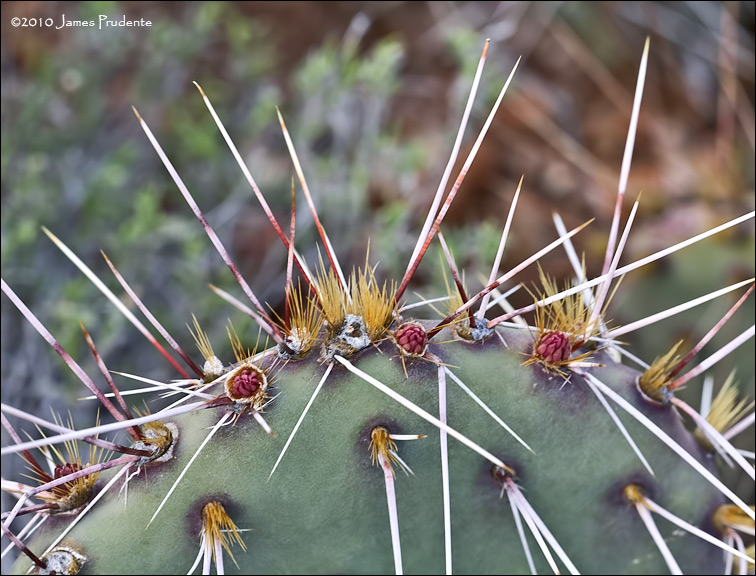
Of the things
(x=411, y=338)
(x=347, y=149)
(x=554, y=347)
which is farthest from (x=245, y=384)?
(x=347, y=149)

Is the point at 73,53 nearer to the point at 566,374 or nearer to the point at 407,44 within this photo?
the point at 407,44

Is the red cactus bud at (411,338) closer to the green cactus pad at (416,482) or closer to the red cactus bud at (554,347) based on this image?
the green cactus pad at (416,482)

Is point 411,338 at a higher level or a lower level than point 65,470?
higher

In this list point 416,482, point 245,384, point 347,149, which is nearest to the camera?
point 245,384

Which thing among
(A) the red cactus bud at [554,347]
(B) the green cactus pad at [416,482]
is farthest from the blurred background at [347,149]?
(A) the red cactus bud at [554,347]

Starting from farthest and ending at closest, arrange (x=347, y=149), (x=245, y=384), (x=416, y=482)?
(x=347, y=149) < (x=416, y=482) < (x=245, y=384)

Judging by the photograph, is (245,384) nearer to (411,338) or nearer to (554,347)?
(411,338)
